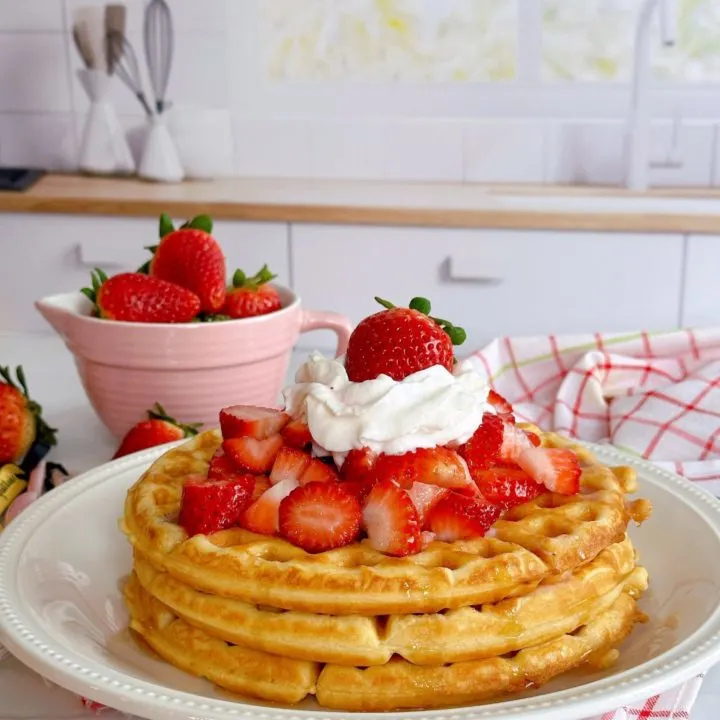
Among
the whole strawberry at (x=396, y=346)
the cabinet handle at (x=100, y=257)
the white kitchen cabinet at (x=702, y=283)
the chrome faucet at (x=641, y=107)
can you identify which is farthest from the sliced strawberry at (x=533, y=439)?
the chrome faucet at (x=641, y=107)

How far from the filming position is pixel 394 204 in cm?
271

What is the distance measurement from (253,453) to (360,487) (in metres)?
0.11

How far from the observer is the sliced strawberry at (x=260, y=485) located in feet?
3.03

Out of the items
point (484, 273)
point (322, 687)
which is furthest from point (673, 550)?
point (484, 273)

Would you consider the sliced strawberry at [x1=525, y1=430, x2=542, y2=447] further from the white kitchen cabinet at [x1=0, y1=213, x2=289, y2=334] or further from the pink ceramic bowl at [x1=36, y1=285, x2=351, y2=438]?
the white kitchen cabinet at [x1=0, y1=213, x2=289, y2=334]

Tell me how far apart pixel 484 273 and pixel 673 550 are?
1.70 m

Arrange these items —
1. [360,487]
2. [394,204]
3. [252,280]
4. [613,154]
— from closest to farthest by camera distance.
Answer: [360,487], [252,280], [394,204], [613,154]

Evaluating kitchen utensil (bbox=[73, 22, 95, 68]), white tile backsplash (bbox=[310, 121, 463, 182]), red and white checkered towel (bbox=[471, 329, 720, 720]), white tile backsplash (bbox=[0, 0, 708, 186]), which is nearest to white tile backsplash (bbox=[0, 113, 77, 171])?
white tile backsplash (bbox=[0, 0, 708, 186])

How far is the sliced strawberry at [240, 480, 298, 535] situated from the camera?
894 mm

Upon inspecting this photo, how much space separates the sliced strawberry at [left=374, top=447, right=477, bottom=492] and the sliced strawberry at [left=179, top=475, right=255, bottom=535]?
0.39 ft

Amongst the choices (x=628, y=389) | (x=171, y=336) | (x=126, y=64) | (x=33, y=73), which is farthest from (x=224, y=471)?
(x=33, y=73)

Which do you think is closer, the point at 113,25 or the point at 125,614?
the point at 125,614

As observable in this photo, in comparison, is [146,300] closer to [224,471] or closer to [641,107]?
[224,471]

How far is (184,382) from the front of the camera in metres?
1.33
